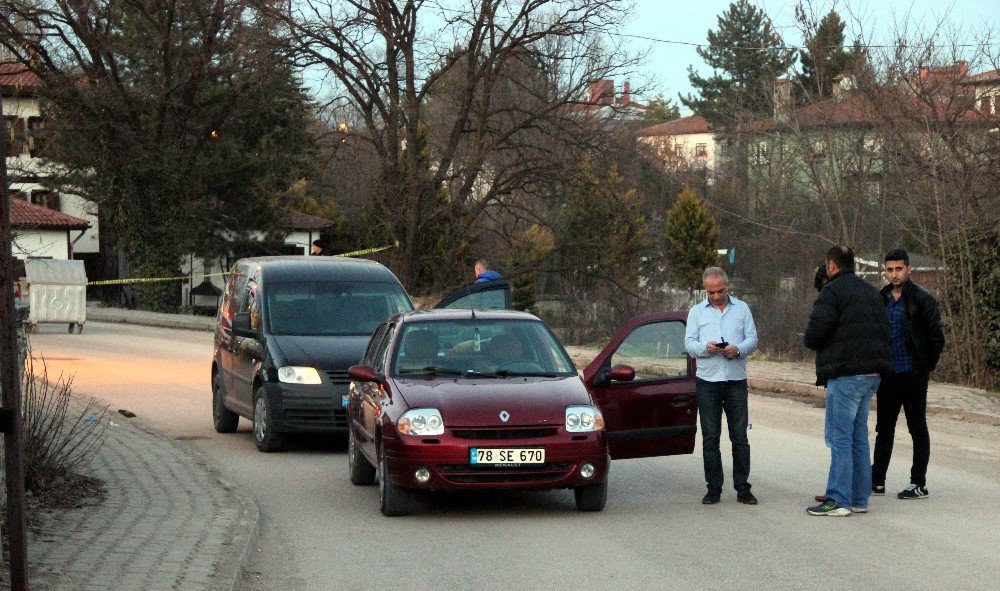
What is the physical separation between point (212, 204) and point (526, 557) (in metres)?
45.7

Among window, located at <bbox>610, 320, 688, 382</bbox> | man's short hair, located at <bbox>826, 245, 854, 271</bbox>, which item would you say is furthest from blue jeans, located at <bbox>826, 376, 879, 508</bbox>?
window, located at <bbox>610, 320, 688, 382</bbox>

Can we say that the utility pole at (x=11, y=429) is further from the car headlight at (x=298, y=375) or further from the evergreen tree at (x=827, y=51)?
the evergreen tree at (x=827, y=51)

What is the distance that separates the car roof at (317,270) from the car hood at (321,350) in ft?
3.56

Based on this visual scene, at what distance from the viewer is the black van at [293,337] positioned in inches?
529

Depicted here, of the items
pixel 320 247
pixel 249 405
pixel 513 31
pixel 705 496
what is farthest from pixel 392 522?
pixel 513 31

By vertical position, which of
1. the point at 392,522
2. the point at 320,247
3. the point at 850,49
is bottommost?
the point at 392,522

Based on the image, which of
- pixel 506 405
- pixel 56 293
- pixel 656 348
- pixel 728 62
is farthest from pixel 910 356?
pixel 728 62

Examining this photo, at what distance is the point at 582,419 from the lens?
9.62 meters

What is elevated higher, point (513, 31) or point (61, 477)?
point (513, 31)

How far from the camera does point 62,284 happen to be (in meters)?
33.1

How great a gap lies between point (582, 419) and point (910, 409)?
9.18ft

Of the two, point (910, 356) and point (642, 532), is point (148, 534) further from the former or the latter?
point (910, 356)

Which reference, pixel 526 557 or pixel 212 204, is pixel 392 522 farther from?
pixel 212 204


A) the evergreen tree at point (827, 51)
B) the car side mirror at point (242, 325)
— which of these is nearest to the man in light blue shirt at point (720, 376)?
the car side mirror at point (242, 325)
